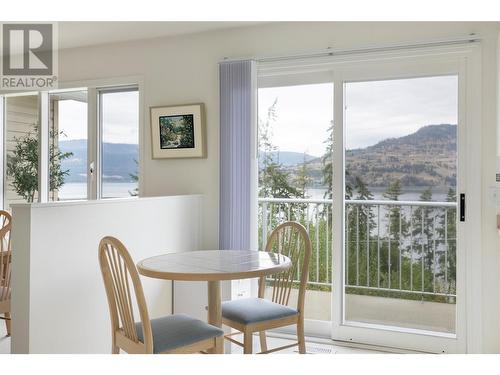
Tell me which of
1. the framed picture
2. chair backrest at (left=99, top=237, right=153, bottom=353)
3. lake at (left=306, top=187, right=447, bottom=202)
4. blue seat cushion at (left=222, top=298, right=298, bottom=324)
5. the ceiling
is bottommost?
blue seat cushion at (left=222, top=298, right=298, bottom=324)

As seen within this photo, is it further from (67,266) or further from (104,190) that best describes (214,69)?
(67,266)

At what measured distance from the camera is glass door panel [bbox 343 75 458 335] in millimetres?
3260

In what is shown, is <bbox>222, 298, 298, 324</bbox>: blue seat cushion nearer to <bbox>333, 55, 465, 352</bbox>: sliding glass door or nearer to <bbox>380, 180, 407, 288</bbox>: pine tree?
<bbox>333, 55, 465, 352</bbox>: sliding glass door

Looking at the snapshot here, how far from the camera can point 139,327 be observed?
7.16ft

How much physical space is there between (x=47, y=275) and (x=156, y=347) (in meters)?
0.78

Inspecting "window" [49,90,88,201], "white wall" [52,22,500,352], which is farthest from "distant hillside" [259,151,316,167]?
"window" [49,90,88,201]

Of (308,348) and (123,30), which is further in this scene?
(123,30)

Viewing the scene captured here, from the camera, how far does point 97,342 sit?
9.24 feet

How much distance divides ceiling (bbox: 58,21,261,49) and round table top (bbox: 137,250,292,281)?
195cm

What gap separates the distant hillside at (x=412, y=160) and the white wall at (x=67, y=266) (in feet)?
5.04

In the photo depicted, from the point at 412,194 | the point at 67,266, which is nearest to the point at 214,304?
the point at 67,266

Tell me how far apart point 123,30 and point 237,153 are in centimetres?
145
